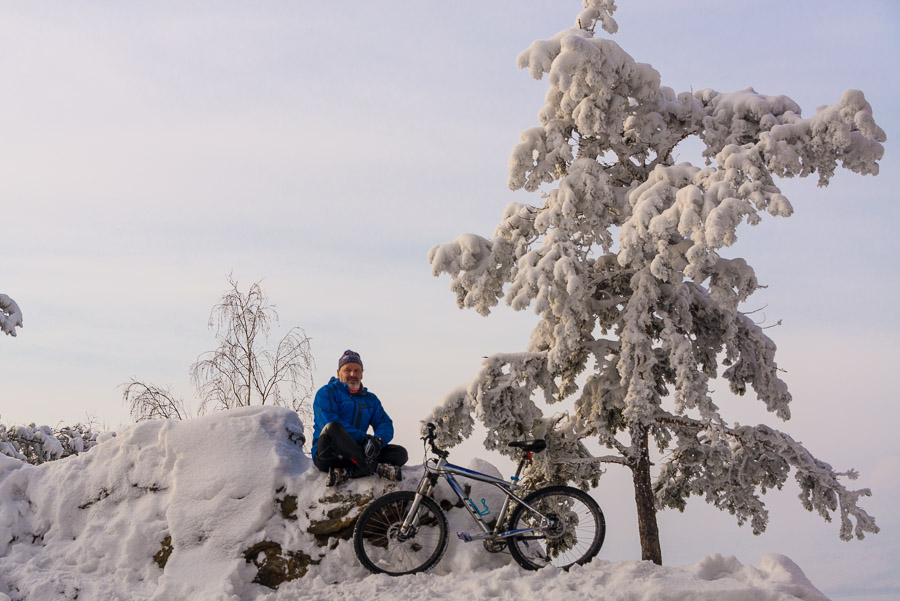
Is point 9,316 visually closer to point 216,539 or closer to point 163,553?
point 163,553

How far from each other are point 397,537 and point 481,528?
0.88 meters

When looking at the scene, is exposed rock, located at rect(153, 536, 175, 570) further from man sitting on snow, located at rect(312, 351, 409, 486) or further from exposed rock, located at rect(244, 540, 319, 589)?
man sitting on snow, located at rect(312, 351, 409, 486)

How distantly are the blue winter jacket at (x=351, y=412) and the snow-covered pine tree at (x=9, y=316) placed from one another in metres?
11.5

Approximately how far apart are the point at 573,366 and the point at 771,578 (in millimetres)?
5498

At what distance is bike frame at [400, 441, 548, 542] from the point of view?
7.93 metres

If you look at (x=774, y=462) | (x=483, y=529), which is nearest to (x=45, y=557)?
(x=483, y=529)

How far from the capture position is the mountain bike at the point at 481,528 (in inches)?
309

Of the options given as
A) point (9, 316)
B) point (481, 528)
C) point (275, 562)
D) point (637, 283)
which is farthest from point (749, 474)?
point (9, 316)

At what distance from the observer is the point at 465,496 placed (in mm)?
8227

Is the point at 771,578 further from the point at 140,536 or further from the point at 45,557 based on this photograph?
the point at 45,557

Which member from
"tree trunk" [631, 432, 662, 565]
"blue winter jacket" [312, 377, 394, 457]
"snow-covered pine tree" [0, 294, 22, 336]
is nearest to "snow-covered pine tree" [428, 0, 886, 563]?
"tree trunk" [631, 432, 662, 565]

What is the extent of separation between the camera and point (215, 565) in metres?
7.97

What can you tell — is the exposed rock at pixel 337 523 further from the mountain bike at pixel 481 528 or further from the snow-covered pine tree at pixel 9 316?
the snow-covered pine tree at pixel 9 316

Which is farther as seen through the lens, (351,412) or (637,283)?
(637,283)
